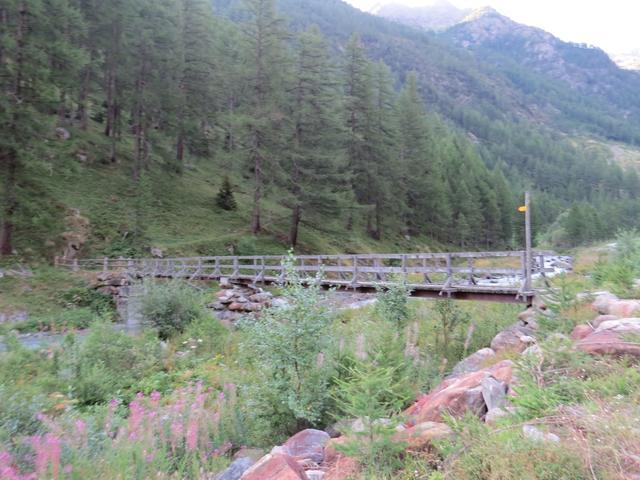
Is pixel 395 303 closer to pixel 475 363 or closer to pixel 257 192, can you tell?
pixel 475 363

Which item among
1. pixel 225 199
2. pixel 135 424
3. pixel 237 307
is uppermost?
pixel 225 199

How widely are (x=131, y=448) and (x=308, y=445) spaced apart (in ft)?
6.10

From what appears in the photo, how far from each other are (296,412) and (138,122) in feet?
103

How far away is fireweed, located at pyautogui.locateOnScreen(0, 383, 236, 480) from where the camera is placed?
150 inches

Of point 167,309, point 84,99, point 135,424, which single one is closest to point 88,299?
point 167,309

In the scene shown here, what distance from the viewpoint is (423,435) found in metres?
3.86

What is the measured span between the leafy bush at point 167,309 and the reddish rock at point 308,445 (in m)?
8.77

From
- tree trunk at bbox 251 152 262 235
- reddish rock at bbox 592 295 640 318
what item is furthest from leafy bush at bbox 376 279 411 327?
tree trunk at bbox 251 152 262 235

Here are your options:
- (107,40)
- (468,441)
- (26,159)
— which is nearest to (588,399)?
(468,441)

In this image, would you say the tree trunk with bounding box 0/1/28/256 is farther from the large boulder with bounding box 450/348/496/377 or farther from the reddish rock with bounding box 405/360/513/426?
the reddish rock with bounding box 405/360/513/426

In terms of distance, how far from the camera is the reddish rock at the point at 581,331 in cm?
569

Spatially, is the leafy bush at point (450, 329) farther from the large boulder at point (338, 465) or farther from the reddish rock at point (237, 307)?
the reddish rock at point (237, 307)

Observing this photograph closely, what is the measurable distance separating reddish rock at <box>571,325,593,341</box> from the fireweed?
485 cm

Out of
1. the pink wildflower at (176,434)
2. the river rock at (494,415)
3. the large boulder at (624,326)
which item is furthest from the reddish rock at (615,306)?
the pink wildflower at (176,434)
